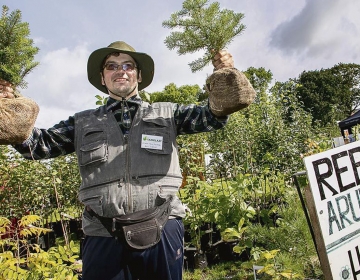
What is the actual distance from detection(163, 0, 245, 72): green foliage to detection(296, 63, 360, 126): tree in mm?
32067

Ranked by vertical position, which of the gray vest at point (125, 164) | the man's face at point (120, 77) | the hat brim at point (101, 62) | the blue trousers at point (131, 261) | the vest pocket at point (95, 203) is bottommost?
the blue trousers at point (131, 261)

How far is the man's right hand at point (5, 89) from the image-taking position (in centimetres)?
139

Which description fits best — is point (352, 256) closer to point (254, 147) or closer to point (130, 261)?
point (130, 261)

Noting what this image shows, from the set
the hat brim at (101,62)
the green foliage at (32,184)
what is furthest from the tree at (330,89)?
the hat brim at (101,62)

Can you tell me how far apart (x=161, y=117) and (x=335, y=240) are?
122cm

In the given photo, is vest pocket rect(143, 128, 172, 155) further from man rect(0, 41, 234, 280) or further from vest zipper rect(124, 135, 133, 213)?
vest zipper rect(124, 135, 133, 213)

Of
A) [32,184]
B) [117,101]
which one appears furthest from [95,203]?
[32,184]

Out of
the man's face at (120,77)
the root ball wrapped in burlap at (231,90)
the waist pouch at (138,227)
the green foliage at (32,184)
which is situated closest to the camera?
the root ball wrapped in burlap at (231,90)

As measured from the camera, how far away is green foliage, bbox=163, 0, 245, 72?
1396mm

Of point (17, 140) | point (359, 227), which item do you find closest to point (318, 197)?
point (359, 227)

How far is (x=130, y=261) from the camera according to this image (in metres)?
1.69

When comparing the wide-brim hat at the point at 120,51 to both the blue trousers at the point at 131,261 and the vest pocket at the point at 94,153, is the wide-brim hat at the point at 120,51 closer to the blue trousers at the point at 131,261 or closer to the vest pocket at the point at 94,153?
the vest pocket at the point at 94,153

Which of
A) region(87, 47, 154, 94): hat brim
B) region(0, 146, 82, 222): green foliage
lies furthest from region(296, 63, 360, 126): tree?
region(87, 47, 154, 94): hat brim

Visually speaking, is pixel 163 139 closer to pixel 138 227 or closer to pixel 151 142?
pixel 151 142
